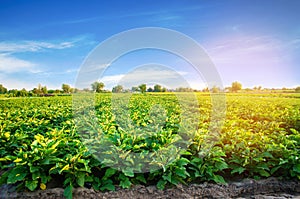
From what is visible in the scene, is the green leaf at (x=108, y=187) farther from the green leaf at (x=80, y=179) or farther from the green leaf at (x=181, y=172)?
the green leaf at (x=181, y=172)

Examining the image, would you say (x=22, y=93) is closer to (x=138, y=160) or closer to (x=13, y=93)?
(x=13, y=93)

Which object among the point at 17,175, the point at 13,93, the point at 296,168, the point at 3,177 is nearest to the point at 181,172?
the point at 296,168

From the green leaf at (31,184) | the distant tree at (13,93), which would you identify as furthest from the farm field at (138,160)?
the distant tree at (13,93)

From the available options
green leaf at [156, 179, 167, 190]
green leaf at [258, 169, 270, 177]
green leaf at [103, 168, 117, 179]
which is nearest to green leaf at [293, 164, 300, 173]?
green leaf at [258, 169, 270, 177]

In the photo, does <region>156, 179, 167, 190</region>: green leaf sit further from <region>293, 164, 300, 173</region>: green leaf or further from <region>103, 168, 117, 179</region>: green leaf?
<region>293, 164, 300, 173</region>: green leaf

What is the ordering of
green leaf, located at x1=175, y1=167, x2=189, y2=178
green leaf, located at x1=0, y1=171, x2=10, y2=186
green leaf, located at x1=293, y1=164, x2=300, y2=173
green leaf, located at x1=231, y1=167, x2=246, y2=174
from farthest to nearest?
green leaf, located at x1=293, y1=164, x2=300, y2=173 → green leaf, located at x1=231, y1=167, x2=246, y2=174 → green leaf, located at x1=175, y1=167, x2=189, y2=178 → green leaf, located at x1=0, y1=171, x2=10, y2=186

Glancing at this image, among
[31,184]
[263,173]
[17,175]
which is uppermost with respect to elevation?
[17,175]

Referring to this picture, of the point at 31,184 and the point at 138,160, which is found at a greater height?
the point at 138,160

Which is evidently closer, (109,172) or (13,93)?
(109,172)

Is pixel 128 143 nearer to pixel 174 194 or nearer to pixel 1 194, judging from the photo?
pixel 174 194

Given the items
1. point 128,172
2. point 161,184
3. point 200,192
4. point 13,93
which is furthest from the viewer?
point 13,93

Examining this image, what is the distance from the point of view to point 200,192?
3766 millimetres

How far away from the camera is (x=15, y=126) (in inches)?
219

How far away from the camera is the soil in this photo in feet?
11.3
